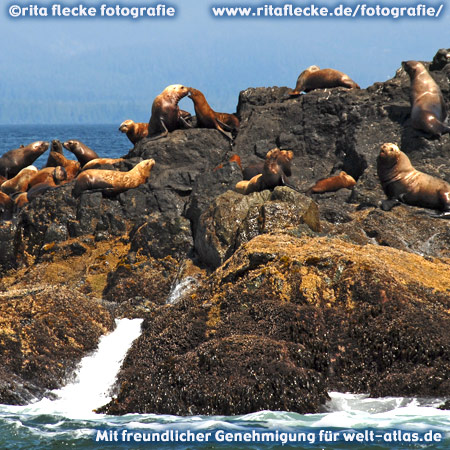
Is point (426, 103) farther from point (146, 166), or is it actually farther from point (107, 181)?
point (107, 181)

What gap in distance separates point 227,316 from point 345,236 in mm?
2915

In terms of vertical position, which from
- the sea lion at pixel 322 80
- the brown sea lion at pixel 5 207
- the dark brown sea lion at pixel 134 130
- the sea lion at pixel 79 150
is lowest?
the brown sea lion at pixel 5 207

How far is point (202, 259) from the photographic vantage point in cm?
1106

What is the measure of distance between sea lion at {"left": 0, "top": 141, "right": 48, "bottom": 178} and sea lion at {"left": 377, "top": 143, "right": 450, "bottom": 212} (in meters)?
10.3

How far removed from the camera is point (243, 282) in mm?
8086

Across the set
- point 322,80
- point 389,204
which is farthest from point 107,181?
point 322,80

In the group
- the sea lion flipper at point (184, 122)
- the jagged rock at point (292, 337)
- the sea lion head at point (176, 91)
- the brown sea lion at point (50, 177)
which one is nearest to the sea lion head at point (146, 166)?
the sea lion flipper at point (184, 122)

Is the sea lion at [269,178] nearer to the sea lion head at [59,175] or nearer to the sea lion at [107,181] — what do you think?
the sea lion at [107,181]

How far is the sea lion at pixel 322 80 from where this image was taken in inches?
719

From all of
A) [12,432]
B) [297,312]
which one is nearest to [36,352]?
[12,432]

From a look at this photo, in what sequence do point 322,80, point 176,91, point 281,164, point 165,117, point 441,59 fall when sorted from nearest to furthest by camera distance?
point 281,164
point 441,59
point 165,117
point 176,91
point 322,80

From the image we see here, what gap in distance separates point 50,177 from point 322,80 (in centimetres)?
701

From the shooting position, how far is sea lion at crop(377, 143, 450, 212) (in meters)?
12.3

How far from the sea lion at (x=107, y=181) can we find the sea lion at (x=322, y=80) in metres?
5.63
